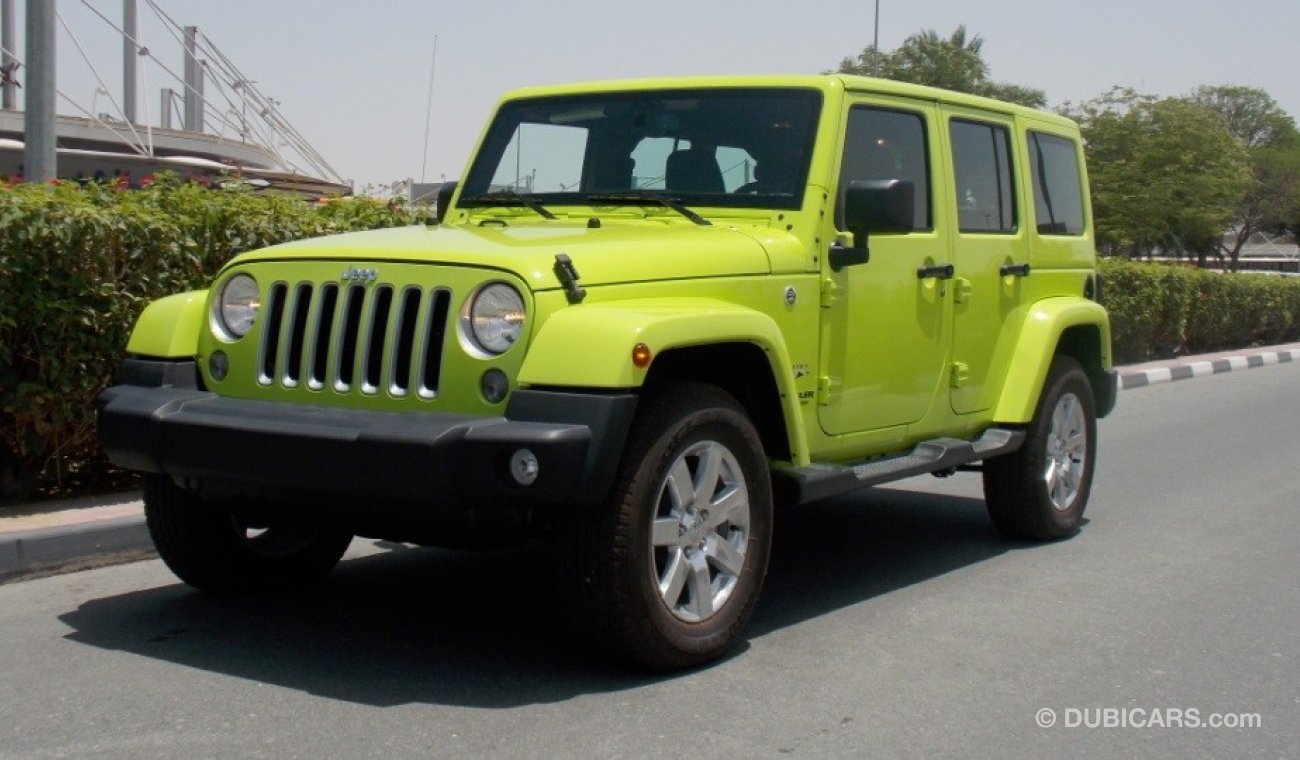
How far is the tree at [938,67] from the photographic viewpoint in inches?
2087

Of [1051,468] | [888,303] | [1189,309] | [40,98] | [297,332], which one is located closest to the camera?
[297,332]

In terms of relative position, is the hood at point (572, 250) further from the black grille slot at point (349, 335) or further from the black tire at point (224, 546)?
the black tire at point (224, 546)

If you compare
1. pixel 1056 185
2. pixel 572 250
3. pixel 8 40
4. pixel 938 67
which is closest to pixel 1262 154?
pixel 938 67

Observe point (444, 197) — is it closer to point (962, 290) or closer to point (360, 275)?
point (360, 275)

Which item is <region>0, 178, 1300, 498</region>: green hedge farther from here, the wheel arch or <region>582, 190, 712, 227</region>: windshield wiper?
the wheel arch

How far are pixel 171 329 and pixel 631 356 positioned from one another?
1.66 metres

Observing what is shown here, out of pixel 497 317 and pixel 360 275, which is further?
pixel 360 275

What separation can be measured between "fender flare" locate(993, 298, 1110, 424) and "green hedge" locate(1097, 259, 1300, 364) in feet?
34.1

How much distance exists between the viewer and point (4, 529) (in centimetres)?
630

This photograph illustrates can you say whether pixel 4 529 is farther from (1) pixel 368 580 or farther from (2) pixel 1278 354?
(2) pixel 1278 354

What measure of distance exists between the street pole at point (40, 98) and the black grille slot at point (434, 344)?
5.10m

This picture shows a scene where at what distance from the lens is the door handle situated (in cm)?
610

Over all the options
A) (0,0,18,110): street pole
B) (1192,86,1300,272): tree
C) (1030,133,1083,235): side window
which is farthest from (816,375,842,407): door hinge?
(1192,86,1300,272): tree

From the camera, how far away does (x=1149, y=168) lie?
45.4 m
